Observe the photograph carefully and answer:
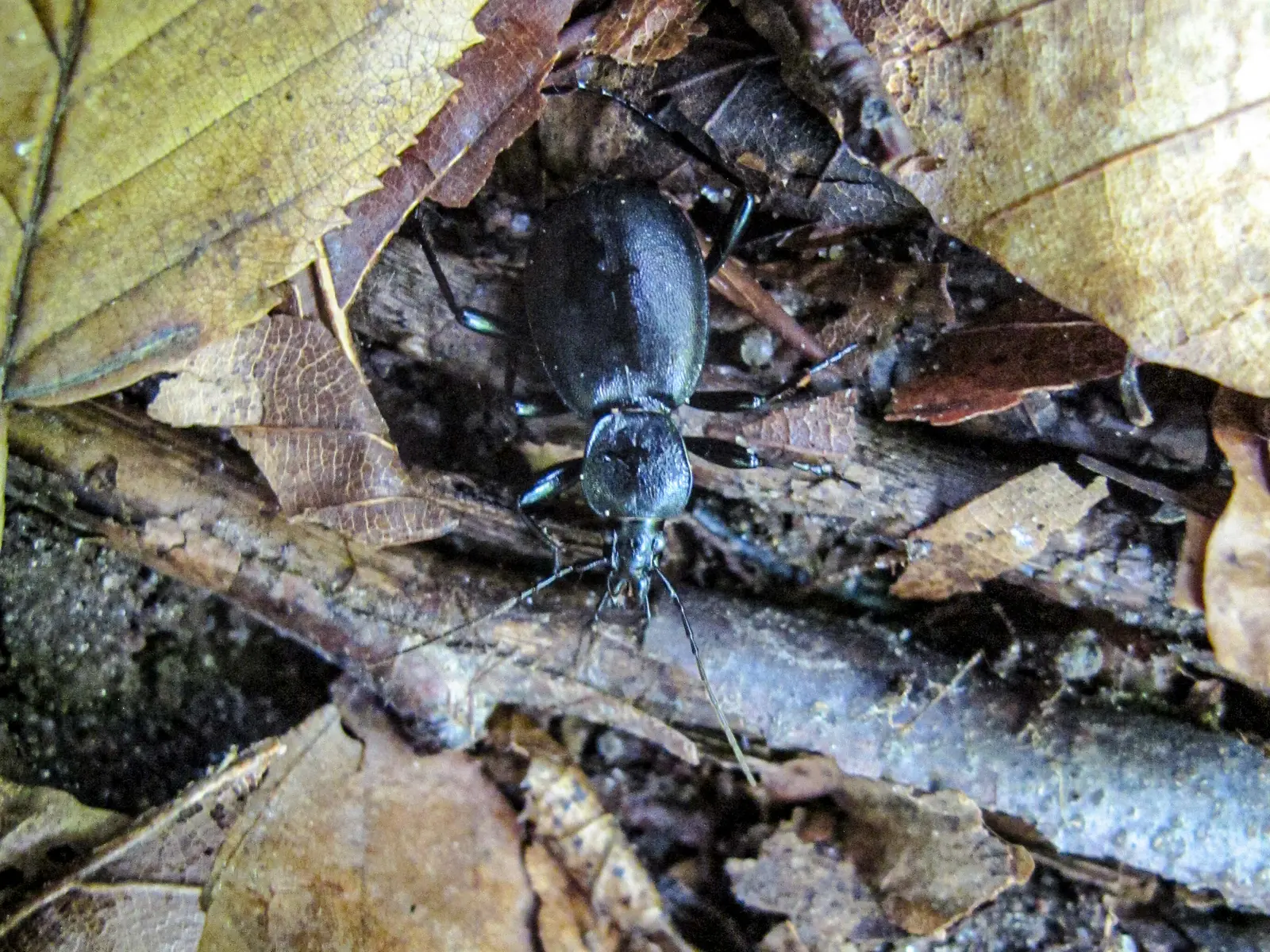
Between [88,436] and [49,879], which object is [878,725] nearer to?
[49,879]

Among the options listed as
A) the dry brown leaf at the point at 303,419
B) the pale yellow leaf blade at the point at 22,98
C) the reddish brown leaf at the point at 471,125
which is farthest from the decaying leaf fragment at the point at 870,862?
the pale yellow leaf blade at the point at 22,98

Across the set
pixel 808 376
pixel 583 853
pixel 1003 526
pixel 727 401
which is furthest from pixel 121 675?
pixel 1003 526

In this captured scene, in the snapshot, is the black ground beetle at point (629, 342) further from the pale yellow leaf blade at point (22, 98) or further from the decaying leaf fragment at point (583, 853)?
the pale yellow leaf blade at point (22, 98)

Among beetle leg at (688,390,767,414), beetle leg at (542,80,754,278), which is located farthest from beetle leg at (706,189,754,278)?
beetle leg at (688,390,767,414)

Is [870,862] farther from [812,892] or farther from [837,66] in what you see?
[837,66]

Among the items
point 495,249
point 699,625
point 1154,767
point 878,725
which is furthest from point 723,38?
point 1154,767
